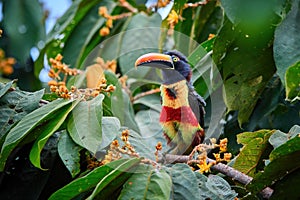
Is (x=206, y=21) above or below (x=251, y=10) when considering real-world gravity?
below

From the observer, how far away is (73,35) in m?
3.03

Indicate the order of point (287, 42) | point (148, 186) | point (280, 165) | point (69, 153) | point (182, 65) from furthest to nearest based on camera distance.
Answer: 1. point (182, 65)
2. point (287, 42)
3. point (69, 153)
4. point (280, 165)
5. point (148, 186)

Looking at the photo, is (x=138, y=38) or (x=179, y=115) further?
(x=138, y=38)

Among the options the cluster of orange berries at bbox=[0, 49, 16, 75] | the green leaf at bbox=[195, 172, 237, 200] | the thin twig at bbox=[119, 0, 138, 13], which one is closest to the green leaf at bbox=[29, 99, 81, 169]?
the green leaf at bbox=[195, 172, 237, 200]

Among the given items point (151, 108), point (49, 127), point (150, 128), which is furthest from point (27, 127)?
point (151, 108)

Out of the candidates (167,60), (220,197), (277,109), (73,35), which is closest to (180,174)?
(220,197)

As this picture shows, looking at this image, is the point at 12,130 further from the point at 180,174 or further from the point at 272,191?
the point at 272,191

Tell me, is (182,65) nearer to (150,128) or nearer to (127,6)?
(150,128)

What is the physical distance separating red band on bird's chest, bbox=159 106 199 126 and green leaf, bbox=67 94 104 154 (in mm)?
554

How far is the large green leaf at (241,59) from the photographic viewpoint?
6.48 feet

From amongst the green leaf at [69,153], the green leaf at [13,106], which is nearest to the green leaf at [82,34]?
the green leaf at [13,106]

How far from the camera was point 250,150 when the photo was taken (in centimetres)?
177

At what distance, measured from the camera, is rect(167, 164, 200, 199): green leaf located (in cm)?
145

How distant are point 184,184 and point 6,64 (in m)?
2.50
